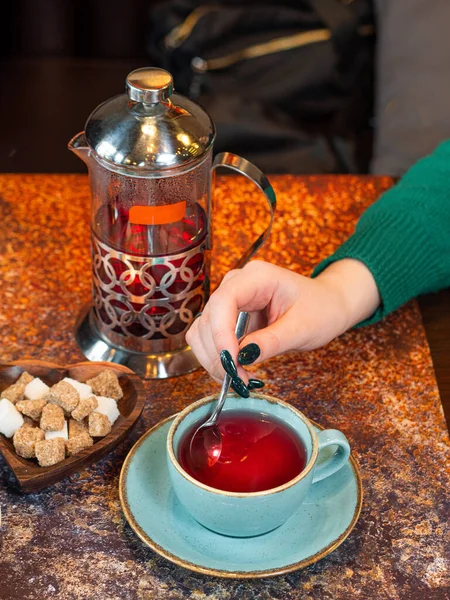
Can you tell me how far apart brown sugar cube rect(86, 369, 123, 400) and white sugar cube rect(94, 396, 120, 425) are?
0.05 ft

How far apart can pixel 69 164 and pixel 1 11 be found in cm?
71

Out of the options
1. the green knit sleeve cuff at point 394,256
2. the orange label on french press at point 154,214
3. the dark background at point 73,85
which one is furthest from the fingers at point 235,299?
the dark background at point 73,85

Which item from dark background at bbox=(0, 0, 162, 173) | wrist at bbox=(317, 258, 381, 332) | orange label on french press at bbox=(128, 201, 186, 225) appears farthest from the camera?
dark background at bbox=(0, 0, 162, 173)

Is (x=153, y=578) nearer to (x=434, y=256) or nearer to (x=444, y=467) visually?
(x=444, y=467)

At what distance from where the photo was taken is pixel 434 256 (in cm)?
125

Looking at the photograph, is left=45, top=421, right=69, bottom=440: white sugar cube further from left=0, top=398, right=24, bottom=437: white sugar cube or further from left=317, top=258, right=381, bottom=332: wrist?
left=317, top=258, right=381, bottom=332: wrist

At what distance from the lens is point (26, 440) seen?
0.91 m

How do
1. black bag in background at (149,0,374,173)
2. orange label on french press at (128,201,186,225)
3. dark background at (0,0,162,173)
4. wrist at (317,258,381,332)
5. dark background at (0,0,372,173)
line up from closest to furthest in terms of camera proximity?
orange label on french press at (128,201,186,225)
wrist at (317,258,381,332)
dark background at (0,0,372,173)
black bag in background at (149,0,374,173)
dark background at (0,0,162,173)

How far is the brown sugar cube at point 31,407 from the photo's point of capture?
95 centimetres

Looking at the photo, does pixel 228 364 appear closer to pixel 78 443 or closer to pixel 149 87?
pixel 78 443

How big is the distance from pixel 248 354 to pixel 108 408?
0.18 m

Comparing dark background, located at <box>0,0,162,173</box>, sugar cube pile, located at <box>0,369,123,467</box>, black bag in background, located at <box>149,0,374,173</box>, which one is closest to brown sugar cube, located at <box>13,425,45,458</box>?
sugar cube pile, located at <box>0,369,123,467</box>

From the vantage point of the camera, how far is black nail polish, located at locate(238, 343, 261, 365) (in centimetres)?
90

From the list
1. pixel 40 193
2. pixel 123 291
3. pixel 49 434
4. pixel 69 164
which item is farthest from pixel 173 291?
pixel 69 164
